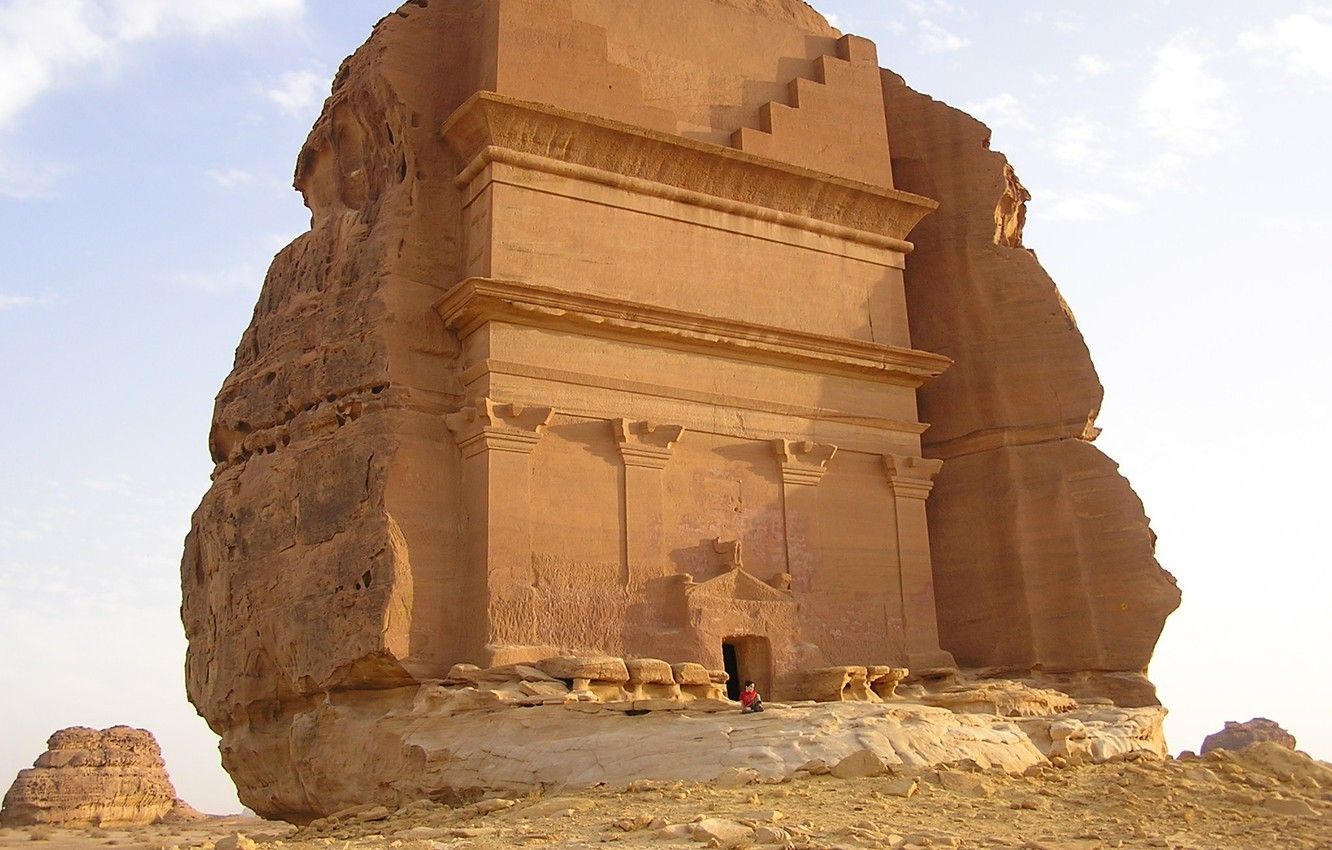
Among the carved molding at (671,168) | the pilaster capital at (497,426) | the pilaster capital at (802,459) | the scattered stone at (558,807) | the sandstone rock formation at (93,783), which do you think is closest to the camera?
the scattered stone at (558,807)

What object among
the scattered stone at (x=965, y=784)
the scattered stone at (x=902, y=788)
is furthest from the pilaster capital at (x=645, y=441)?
the scattered stone at (x=902, y=788)

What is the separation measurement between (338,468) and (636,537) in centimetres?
310

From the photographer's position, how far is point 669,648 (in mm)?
14070

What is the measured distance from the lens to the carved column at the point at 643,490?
565 inches

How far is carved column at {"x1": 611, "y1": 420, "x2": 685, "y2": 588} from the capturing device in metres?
14.4

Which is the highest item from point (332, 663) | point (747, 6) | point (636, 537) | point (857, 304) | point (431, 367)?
point (747, 6)

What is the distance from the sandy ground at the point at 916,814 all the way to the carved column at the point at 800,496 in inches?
169

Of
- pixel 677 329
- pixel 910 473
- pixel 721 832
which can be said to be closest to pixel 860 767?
pixel 721 832

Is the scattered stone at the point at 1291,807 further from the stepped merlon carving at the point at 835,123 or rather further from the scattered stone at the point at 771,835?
the stepped merlon carving at the point at 835,123

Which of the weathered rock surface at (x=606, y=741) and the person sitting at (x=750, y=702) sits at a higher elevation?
the person sitting at (x=750, y=702)

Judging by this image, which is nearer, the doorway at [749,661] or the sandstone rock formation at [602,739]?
the sandstone rock formation at [602,739]

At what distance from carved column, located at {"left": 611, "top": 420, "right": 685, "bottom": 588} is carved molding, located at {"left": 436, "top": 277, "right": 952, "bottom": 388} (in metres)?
1.08

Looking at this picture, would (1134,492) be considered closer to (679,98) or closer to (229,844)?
(679,98)

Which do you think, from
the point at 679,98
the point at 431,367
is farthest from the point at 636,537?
the point at 679,98
